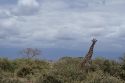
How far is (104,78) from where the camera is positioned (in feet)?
76.4

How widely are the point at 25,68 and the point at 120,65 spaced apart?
715 centimetres

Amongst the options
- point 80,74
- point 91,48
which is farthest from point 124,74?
point 80,74

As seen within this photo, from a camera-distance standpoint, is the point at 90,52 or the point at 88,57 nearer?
the point at 88,57

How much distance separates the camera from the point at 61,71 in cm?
2470

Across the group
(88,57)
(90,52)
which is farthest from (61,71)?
(90,52)

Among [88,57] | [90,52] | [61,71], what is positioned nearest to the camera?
[61,71]

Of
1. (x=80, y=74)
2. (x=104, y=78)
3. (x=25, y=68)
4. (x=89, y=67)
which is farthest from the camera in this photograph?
(x=25, y=68)

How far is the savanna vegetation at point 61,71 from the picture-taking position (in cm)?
2392

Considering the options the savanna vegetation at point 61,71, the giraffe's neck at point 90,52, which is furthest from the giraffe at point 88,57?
the savanna vegetation at point 61,71

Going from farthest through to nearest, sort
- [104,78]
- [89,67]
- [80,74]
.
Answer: [89,67]
[80,74]
[104,78]

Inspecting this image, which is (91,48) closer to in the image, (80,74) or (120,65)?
(120,65)

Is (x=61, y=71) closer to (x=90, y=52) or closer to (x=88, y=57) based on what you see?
(x=88, y=57)

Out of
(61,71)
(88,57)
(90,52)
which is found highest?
(90,52)

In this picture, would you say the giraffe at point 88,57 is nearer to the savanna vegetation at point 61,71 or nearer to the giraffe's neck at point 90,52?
the giraffe's neck at point 90,52
